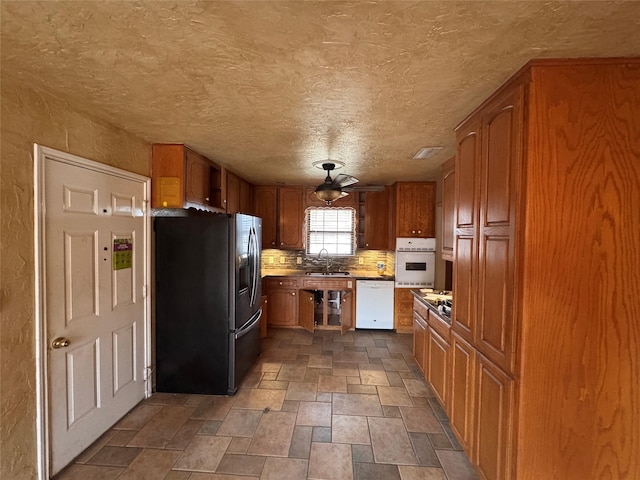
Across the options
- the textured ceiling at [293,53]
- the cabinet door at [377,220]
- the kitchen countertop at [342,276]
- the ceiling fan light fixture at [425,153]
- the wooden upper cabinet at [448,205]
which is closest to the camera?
the textured ceiling at [293,53]

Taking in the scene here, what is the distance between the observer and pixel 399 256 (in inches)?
177

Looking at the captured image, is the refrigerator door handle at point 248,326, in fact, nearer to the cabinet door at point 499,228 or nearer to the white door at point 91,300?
the white door at point 91,300

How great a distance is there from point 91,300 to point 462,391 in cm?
273

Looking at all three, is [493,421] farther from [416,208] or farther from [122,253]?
[416,208]

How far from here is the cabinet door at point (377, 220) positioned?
489 centimetres

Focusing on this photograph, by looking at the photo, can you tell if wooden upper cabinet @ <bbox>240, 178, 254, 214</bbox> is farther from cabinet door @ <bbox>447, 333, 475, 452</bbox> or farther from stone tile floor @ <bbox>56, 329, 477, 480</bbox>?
cabinet door @ <bbox>447, 333, 475, 452</bbox>

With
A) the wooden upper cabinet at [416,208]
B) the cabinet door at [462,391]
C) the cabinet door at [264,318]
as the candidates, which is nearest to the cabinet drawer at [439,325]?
the cabinet door at [462,391]

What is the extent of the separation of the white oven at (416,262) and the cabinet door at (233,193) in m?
2.54

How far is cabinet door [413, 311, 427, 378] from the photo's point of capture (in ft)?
9.67

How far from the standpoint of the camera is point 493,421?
1581 mm

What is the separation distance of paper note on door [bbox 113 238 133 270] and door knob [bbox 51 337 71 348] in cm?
61

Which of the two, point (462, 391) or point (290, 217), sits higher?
point (290, 217)

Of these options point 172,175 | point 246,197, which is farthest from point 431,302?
point 246,197

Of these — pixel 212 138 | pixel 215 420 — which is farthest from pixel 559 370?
pixel 212 138
